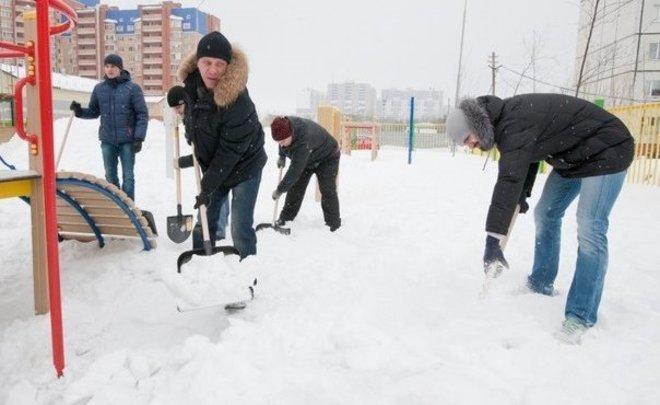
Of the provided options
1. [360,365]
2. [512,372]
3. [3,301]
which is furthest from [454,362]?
[3,301]

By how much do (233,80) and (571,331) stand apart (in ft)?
7.92

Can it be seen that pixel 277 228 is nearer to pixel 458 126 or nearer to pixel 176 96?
pixel 176 96

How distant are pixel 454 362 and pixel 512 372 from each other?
26cm

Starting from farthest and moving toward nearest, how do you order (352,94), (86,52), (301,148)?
(352,94) < (86,52) < (301,148)

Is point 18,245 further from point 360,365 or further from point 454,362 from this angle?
point 454,362

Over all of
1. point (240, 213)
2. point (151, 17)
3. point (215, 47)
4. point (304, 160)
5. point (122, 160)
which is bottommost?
point (240, 213)

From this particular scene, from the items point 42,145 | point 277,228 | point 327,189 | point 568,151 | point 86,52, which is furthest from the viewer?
point 86,52

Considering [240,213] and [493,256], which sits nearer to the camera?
[493,256]

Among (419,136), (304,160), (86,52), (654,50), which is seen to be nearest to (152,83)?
(86,52)

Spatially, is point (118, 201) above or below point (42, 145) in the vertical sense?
below

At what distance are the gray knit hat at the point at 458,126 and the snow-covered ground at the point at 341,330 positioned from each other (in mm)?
1054

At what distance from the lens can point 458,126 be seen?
266cm

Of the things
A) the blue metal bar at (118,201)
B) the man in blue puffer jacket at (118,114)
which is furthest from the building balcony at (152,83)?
the blue metal bar at (118,201)

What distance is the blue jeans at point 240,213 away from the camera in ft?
11.4
